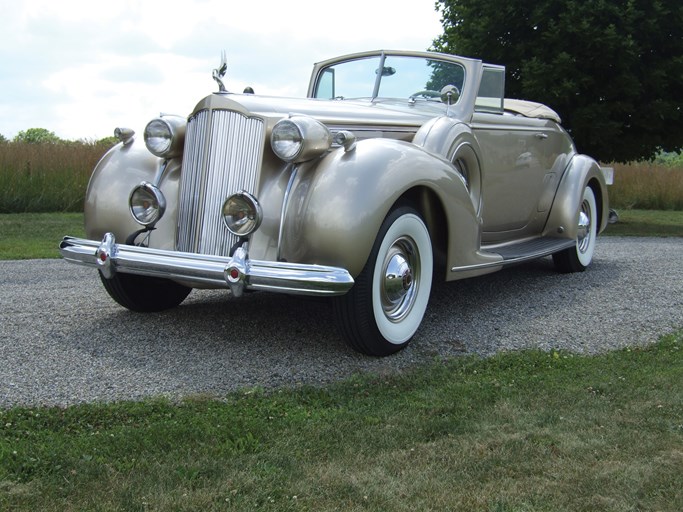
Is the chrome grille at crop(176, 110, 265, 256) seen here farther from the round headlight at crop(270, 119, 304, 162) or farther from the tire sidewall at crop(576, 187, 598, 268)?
the tire sidewall at crop(576, 187, 598, 268)

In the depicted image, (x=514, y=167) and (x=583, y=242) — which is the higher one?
(x=514, y=167)

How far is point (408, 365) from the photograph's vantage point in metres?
4.13

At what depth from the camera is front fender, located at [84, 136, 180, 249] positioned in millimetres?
4488

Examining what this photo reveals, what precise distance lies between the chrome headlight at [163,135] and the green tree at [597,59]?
855cm

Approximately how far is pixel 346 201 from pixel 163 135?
131 cm

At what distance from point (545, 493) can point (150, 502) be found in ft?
4.31

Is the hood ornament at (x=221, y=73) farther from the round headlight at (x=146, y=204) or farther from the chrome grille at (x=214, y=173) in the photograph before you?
the round headlight at (x=146, y=204)

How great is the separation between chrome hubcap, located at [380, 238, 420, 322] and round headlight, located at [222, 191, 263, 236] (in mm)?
743

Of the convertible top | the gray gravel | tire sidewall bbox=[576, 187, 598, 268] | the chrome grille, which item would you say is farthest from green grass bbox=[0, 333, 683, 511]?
the convertible top

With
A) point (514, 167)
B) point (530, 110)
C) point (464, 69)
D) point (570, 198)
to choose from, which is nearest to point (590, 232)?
point (570, 198)

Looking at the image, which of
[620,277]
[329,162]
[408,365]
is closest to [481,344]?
[408,365]

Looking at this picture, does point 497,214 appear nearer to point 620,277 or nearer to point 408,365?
point 620,277

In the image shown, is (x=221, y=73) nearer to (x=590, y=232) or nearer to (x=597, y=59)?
(x=590, y=232)

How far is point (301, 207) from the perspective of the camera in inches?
157
